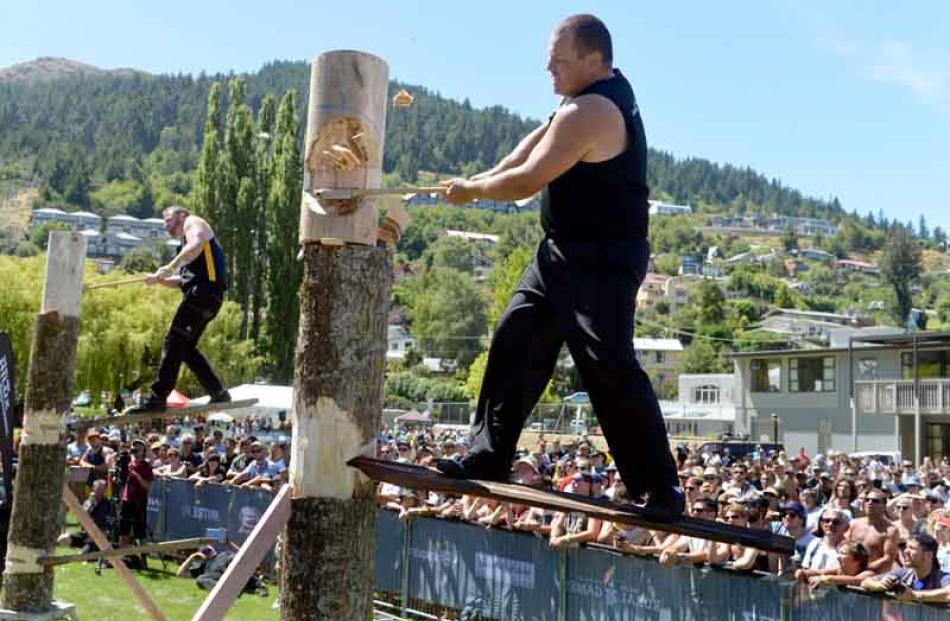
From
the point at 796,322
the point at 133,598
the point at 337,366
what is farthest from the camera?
the point at 796,322

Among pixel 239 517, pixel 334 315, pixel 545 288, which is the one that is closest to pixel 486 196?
pixel 545 288

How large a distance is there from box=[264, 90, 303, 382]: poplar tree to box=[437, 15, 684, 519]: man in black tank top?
1791 inches

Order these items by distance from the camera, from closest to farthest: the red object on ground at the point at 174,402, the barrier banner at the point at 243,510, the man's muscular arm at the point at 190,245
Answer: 1. the man's muscular arm at the point at 190,245
2. the red object on ground at the point at 174,402
3. the barrier banner at the point at 243,510

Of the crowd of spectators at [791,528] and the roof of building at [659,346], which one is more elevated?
the roof of building at [659,346]

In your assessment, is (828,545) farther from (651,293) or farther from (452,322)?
(651,293)

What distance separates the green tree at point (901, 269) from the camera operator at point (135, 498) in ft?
563

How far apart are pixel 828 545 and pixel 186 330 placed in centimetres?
530

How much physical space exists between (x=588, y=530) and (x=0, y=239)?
202m

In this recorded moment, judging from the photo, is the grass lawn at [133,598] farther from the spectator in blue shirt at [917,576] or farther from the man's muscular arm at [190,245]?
the spectator in blue shirt at [917,576]

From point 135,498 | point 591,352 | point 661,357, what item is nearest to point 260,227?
point 135,498

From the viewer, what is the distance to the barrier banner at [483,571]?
1054 cm

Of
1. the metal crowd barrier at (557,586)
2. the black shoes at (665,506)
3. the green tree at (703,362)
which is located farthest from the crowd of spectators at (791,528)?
the green tree at (703,362)

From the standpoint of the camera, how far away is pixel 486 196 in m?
3.66

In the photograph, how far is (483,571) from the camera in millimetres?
11320
